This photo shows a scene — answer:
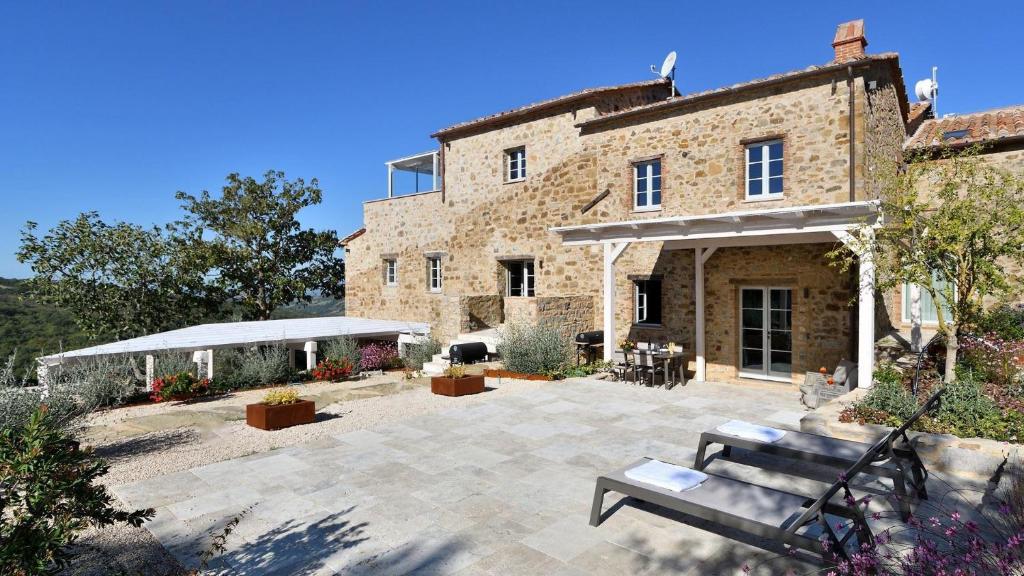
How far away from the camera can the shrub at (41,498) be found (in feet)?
7.09

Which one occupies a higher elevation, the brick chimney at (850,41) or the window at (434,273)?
the brick chimney at (850,41)

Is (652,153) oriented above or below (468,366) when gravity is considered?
above

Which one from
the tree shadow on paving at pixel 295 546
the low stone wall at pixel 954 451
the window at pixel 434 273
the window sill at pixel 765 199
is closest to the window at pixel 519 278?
the window at pixel 434 273

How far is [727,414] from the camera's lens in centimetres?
809

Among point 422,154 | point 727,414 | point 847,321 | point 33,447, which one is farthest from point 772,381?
point 422,154

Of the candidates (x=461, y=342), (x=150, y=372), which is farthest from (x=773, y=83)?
(x=150, y=372)

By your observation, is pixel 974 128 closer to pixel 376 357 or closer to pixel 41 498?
pixel 376 357

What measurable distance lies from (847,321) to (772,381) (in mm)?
1765

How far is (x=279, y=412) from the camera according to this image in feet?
25.1

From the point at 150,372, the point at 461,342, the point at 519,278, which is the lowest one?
the point at 150,372

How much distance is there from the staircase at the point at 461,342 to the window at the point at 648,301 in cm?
338

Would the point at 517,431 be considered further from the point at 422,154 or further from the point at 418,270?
the point at 422,154

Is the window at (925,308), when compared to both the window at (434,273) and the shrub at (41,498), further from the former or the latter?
the shrub at (41,498)

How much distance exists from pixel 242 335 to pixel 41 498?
36.5ft
